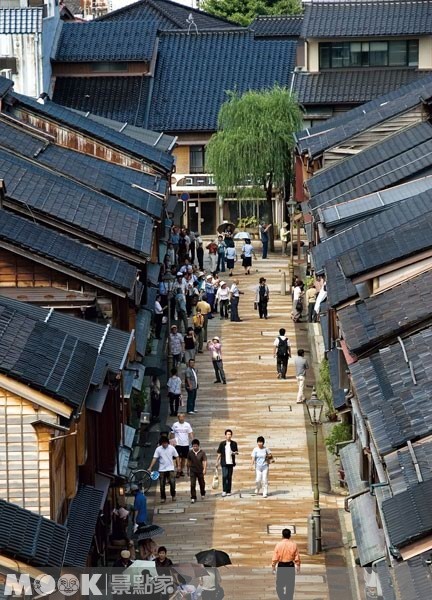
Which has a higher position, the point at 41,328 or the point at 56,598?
the point at 41,328

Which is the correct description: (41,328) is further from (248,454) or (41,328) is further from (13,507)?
(248,454)

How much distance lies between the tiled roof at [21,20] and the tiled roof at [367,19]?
12.2m

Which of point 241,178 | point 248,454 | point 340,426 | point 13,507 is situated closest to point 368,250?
point 340,426

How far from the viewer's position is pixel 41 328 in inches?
1104

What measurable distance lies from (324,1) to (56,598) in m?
55.5

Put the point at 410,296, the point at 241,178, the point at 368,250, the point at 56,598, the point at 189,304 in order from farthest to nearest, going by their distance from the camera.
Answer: the point at 241,178 < the point at 189,304 < the point at 368,250 < the point at 410,296 < the point at 56,598

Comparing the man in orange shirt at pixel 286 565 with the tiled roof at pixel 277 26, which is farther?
the tiled roof at pixel 277 26

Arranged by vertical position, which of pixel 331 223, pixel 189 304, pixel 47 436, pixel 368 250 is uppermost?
pixel 189 304

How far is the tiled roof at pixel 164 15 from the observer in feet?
322

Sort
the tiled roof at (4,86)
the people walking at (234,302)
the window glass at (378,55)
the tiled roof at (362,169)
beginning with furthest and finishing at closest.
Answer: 1. the window glass at (378,55)
2. the people walking at (234,302)
3. the tiled roof at (4,86)
4. the tiled roof at (362,169)

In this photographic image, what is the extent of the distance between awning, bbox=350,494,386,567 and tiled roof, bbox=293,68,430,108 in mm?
42785

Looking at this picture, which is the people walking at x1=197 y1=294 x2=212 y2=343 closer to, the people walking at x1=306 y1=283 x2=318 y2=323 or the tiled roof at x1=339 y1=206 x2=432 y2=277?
the people walking at x1=306 y1=283 x2=318 y2=323

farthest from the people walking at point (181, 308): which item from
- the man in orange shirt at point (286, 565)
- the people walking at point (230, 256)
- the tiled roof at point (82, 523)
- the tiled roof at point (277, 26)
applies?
the tiled roof at point (277, 26)

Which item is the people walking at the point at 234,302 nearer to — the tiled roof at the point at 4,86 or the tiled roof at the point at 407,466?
the tiled roof at the point at 4,86
